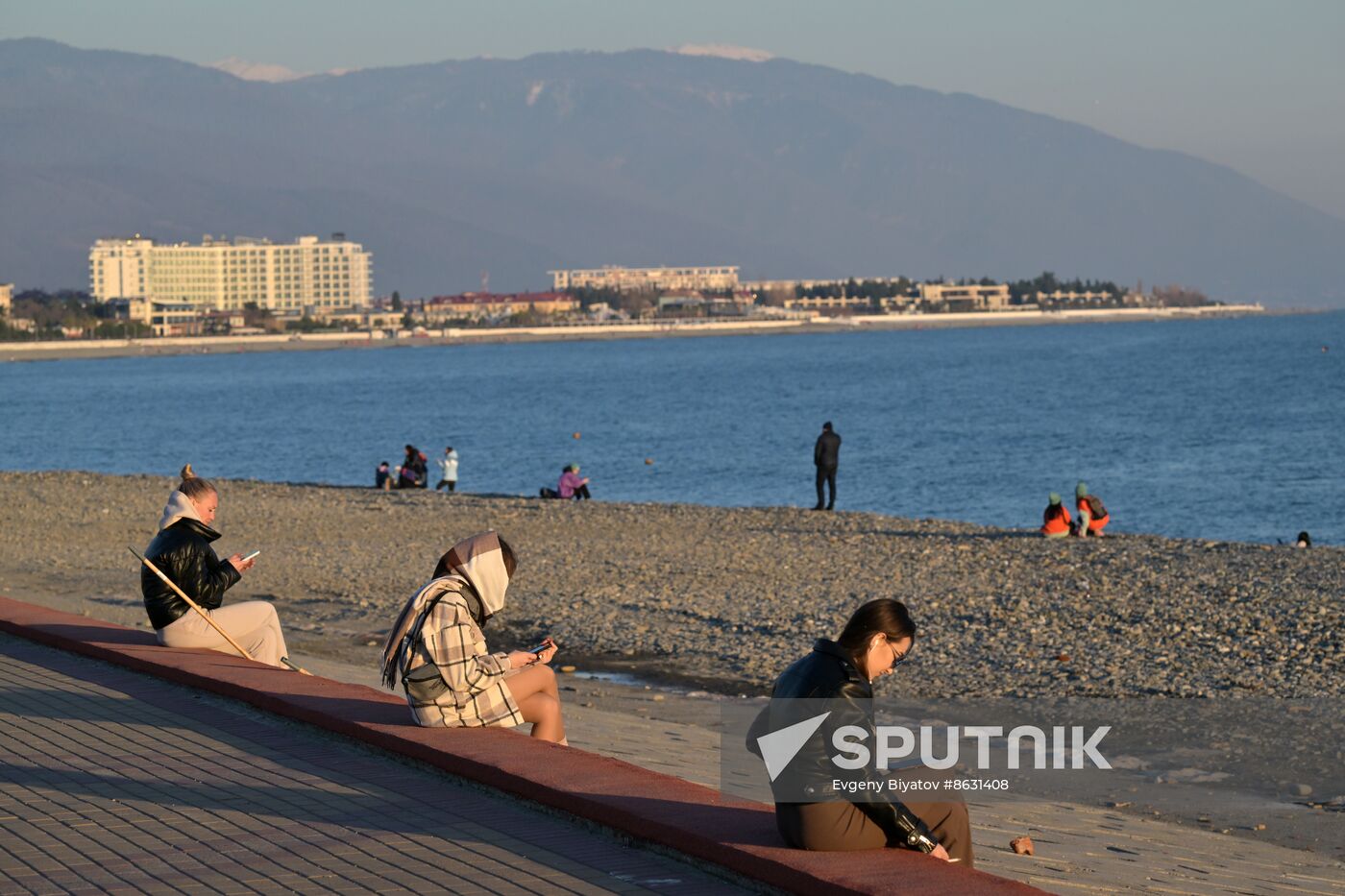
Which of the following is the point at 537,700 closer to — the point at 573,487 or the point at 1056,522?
the point at 1056,522

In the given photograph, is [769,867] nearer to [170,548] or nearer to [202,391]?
[170,548]

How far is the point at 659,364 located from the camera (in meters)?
151

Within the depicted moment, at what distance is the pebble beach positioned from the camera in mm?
12773

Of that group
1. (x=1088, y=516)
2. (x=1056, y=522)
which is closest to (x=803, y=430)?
(x=1088, y=516)

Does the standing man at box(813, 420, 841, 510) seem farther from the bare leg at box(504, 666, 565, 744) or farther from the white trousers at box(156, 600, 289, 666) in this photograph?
the bare leg at box(504, 666, 565, 744)

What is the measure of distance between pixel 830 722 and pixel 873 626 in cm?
33

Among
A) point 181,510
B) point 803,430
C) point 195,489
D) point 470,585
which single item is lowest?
point 803,430

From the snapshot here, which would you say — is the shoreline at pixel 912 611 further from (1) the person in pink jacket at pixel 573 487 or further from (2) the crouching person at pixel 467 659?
(1) the person in pink jacket at pixel 573 487

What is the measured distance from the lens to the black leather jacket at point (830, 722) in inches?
210

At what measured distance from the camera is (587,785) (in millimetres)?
6586

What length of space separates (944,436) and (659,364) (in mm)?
90713

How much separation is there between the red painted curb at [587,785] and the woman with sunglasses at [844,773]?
0.08m

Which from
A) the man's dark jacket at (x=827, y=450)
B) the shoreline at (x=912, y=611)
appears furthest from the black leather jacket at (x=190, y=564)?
the man's dark jacket at (x=827, y=450)

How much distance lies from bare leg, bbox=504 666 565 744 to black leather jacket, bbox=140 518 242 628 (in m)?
2.44
